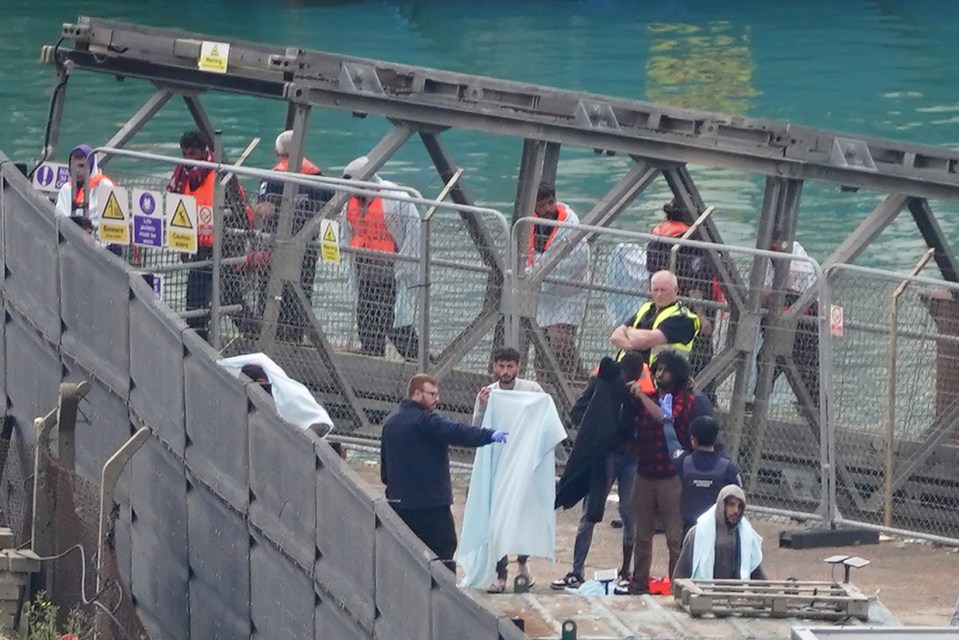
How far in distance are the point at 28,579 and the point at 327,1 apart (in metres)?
42.4

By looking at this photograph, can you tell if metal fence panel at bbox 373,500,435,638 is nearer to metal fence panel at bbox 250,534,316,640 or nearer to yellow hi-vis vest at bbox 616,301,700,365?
metal fence panel at bbox 250,534,316,640

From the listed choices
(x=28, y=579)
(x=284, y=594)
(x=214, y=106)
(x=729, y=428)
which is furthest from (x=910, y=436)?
(x=214, y=106)

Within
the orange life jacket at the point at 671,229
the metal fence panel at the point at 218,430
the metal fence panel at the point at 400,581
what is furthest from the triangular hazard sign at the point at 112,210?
the metal fence panel at the point at 400,581

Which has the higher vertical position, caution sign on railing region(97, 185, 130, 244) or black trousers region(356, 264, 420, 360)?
caution sign on railing region(97, 185, 130, 244)

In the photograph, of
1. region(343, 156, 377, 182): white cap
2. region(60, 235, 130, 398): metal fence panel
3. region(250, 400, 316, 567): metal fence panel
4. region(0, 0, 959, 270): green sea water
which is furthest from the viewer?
region(0, 0, 959, 270): green sea water

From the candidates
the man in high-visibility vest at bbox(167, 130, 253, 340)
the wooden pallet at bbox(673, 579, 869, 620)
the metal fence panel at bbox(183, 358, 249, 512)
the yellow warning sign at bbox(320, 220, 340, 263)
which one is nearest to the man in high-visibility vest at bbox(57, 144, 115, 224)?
the man in high-visibility vest at bbox(167, 130, 253, 340)

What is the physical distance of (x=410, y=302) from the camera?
1406cm

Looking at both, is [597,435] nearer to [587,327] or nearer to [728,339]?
[587,327]

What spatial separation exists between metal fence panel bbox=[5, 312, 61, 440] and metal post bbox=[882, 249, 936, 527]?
5.19 meters

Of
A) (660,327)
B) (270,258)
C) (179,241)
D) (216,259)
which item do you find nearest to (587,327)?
(660,327)

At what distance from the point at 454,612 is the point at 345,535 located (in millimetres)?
1323

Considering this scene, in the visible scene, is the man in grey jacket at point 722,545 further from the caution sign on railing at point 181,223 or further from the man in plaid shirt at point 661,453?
the caution sign on railing at point 181,223

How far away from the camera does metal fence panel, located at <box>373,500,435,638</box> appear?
380 inches

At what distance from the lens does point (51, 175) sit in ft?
54.3
